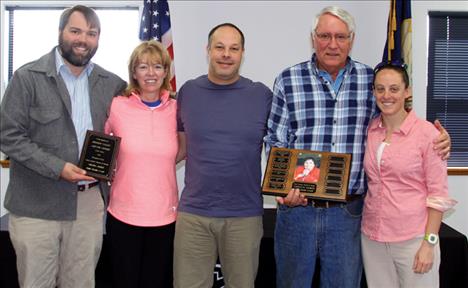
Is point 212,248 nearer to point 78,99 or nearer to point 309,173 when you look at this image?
point 309,173

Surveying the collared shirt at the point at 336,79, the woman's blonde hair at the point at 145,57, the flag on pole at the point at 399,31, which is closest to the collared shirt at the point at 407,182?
→ the collared shirt at the point at 336,79

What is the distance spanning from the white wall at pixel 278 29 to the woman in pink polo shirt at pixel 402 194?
87.6 inches

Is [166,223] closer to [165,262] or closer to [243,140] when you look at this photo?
[165,262]

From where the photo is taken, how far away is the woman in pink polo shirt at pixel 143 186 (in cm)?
231

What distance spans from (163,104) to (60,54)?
0.57 m

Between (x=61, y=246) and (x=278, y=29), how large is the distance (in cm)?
290

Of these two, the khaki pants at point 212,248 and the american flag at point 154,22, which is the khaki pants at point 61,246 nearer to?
the khaki pants at point 212,248

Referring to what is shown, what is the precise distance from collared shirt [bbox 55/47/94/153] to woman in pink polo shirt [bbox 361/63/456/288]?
1421 mm

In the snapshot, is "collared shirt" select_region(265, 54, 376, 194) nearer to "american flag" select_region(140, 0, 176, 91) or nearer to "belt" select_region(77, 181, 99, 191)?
"belt" select_region(77, 181, 99, 191)

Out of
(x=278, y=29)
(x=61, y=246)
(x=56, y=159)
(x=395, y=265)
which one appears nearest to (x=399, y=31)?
(x=278, y=29)

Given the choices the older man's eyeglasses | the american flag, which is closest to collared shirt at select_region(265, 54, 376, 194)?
the older man's eyeglasses

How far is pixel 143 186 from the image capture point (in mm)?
2314

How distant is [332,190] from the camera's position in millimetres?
2207

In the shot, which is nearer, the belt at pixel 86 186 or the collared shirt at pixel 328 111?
the collared shirt at pixel 328 111
